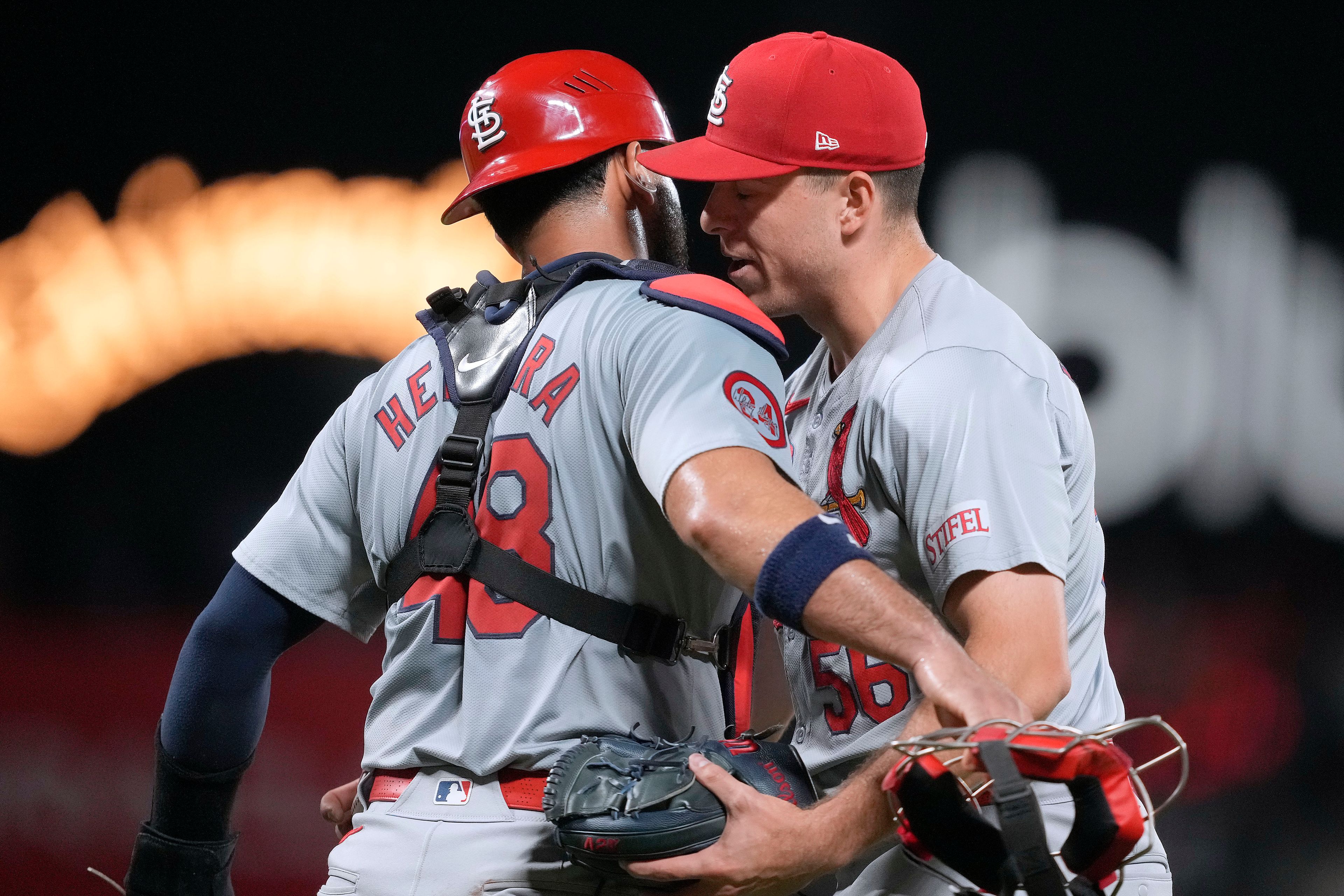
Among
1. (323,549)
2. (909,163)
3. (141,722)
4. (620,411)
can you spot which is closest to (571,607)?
(620,411)

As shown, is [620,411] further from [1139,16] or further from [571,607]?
[1139,16]

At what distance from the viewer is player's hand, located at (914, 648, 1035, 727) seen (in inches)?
36.7

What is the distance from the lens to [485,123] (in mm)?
1645

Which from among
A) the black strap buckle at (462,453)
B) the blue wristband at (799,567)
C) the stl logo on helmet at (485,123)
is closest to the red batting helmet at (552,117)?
the stl logo on helmet at (485,123)

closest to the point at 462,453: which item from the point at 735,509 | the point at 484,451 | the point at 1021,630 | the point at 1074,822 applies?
the point at 484,451

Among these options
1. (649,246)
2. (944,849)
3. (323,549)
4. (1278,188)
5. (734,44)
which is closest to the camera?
(944,849)

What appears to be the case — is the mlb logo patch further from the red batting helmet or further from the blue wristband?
the red batting helmet

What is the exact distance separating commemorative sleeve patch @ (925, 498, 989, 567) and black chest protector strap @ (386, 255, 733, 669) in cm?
28

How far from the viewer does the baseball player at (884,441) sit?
119cm

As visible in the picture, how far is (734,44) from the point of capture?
329cm

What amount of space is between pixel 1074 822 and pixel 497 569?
64 centimetres

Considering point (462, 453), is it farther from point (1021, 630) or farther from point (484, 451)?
point (1021, 630)

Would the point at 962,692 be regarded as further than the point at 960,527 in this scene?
No

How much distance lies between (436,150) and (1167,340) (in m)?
2.08
